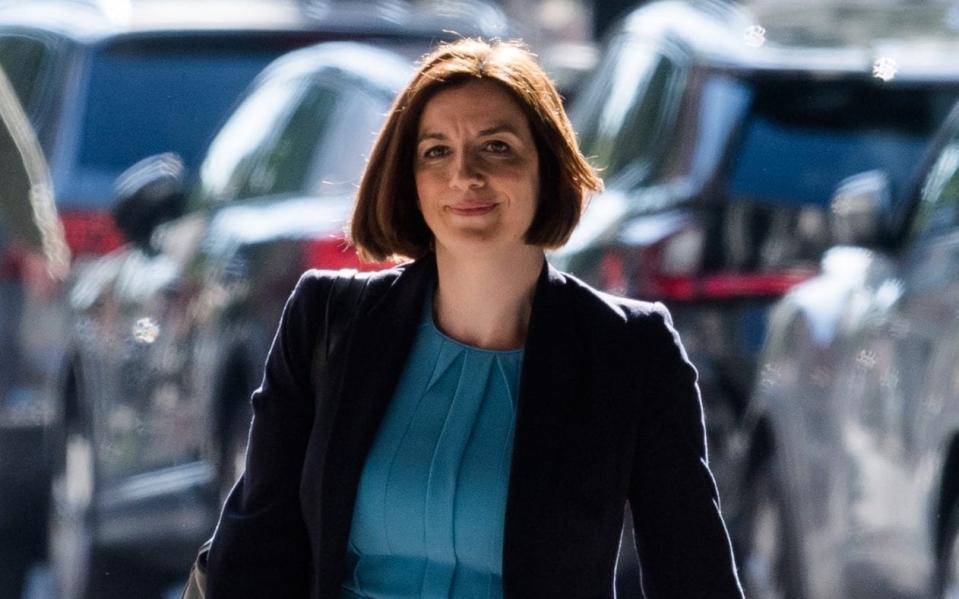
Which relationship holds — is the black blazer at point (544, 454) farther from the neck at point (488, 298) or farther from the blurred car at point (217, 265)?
the blurred car at point (217, 265)

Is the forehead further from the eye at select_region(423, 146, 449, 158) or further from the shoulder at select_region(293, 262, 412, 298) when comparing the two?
the shoulder at select_region(293, 262, 412, 298)

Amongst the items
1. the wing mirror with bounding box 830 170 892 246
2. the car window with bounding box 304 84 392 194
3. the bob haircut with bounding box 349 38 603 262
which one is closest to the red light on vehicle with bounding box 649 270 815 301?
the wing mirror with bounding box 830 170 892 246

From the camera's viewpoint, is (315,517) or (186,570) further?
(186,570)

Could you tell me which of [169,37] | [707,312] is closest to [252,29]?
[169,37]

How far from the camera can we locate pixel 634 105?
3.95 metres

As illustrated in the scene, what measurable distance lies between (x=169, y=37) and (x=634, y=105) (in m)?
1.06

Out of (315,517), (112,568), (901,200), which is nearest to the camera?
(315,517)

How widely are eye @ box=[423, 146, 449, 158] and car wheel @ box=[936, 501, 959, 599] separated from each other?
2052 mm

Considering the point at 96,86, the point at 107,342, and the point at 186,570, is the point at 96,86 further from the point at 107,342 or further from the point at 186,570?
the point at 186,570

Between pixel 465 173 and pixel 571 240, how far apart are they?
6.21 ft

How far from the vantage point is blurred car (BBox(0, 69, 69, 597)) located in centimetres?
418

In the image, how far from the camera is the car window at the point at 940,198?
3689 mm

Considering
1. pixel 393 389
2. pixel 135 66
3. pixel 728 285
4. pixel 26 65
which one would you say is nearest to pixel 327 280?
pixel 393 389

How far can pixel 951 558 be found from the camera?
→ 3.69m
